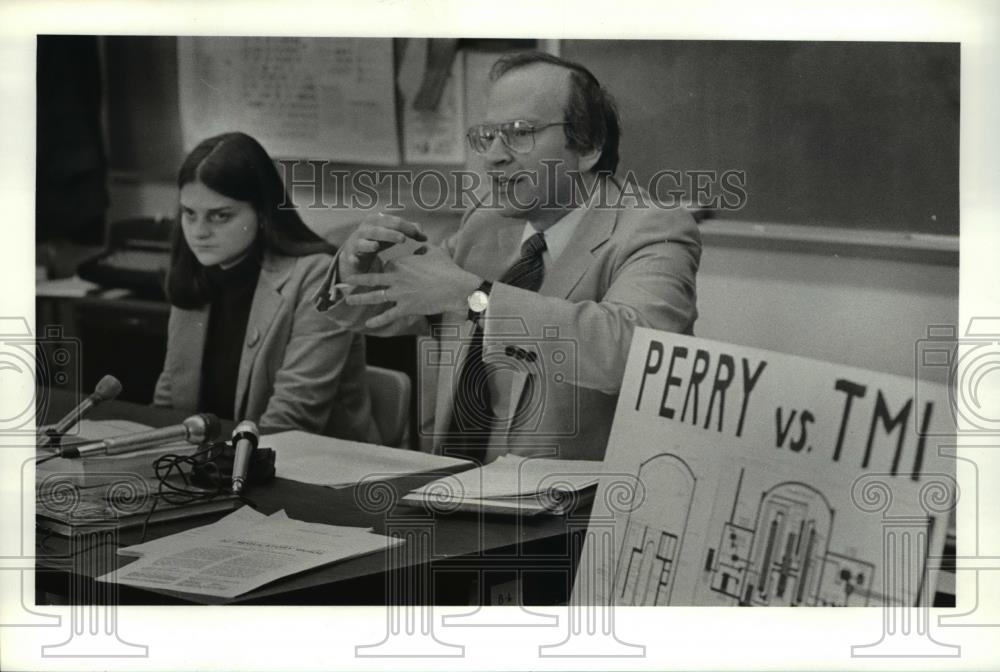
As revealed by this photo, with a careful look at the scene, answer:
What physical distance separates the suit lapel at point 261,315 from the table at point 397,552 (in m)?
0.09

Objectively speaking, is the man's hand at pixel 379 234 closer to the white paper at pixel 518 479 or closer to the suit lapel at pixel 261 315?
the suit lapel at pixel 261 315

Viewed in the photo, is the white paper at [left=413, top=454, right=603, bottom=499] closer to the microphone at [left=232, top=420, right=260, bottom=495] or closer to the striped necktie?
the striped necktie

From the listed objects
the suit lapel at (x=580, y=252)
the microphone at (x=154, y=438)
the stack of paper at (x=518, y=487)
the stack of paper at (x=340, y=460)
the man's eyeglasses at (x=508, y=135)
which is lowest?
the stack of paper at (x=518, y=487)

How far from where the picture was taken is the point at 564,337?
2299 millimetres

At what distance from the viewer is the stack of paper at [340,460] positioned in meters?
2.30

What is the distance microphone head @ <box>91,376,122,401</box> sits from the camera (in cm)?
233

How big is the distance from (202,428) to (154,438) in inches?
4.0

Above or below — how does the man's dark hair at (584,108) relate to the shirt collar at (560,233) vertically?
above

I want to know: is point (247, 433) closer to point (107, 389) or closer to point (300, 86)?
point (107, 389)

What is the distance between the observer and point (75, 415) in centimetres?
234

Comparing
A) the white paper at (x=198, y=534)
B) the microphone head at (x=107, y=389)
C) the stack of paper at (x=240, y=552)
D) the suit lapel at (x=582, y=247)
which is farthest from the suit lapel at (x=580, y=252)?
the microphone head at (x=107, y=389)

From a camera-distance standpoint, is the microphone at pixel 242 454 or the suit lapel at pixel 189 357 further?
the suit lapel at pixel 189 357

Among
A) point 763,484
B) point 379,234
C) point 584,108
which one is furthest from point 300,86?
point 763,484

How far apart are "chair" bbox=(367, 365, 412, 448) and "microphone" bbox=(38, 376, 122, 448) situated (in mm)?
542
